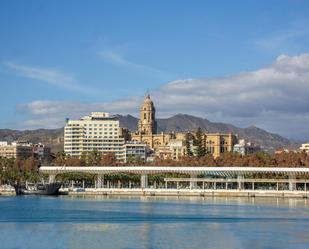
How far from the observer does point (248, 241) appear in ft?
192

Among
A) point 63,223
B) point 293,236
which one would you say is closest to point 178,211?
point 63,223

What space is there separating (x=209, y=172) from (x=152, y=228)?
3488 inches

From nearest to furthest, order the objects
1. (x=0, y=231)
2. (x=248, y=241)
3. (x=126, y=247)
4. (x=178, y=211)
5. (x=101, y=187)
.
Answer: (x=126, y=247)
(x=248, y=241)
(x=0, y=231)
(x=178, y=211)
(x=101, y=187)

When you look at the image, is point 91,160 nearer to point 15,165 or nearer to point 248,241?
point 15,165

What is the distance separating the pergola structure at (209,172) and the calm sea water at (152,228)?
185 ft

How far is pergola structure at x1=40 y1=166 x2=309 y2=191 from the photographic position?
14975 centimetres

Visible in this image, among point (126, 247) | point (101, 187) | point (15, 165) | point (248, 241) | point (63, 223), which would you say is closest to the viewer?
point (126, 247)

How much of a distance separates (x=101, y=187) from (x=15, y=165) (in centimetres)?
2796

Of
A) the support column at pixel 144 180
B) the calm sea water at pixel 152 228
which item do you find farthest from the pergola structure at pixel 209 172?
the calm sea water at pixel 152 228

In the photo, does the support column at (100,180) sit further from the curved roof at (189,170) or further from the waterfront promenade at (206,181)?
the curved roof at (189,170)

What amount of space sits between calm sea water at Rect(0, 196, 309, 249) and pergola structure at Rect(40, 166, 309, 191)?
56.4 metres

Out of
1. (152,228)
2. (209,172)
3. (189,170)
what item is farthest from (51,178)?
(152,228)

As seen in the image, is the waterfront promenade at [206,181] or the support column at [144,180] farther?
the support column at [144,180]

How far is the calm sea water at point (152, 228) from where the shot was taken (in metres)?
56.6
